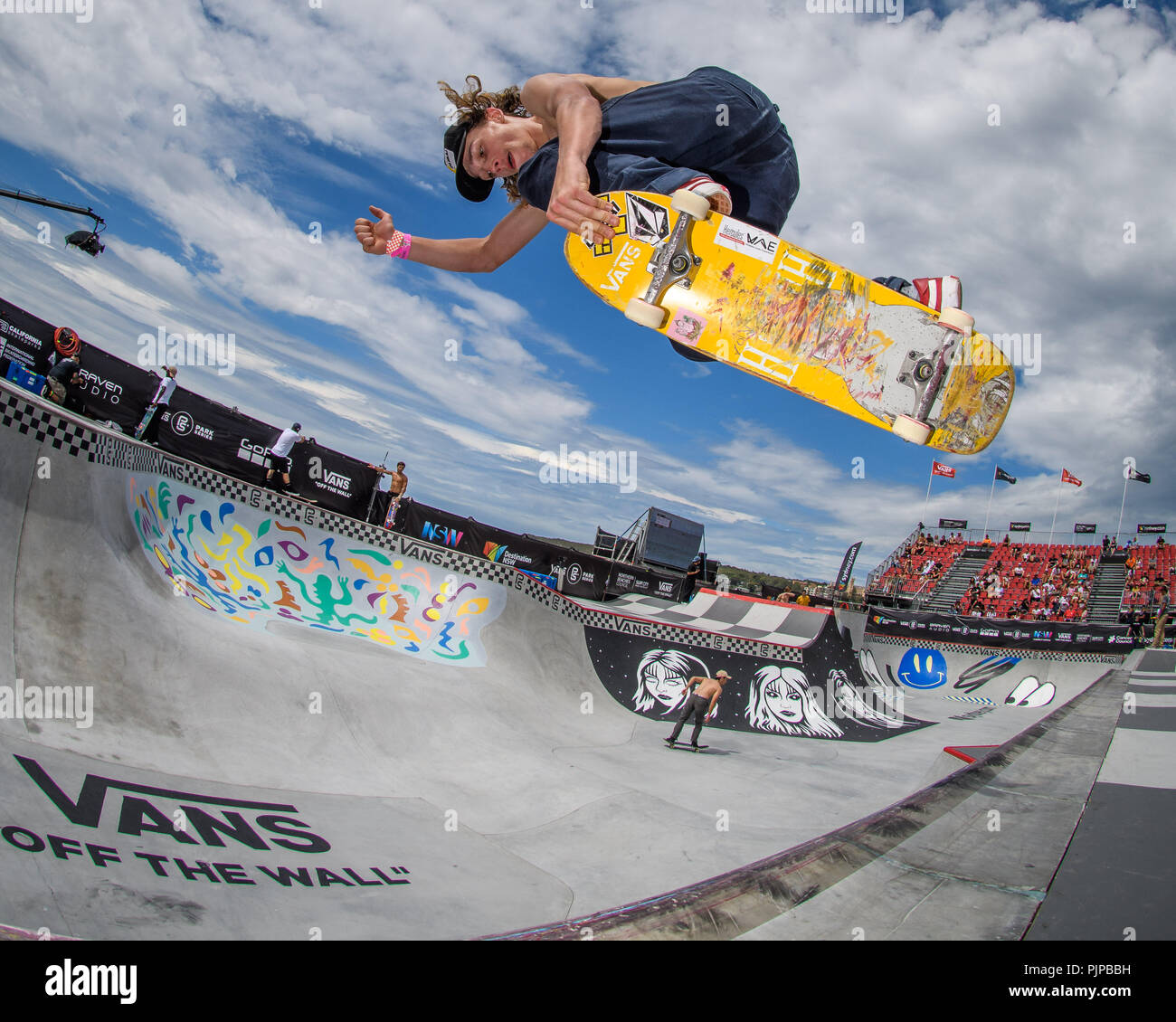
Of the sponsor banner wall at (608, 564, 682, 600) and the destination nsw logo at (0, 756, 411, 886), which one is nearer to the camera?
the destination nsw logo at (0, 756, 411, 886)

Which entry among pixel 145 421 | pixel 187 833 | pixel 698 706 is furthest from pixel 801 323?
pixel 145 421

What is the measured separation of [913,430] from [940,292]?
0.87 m

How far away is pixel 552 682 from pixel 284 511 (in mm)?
5147

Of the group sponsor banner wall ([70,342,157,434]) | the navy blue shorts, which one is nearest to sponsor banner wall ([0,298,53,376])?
sponsor banner wall ([70,342,157,434])

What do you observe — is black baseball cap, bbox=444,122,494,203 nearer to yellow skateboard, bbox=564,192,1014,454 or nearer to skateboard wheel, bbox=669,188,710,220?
yellow skateboard, bbox=564,192,1014,454

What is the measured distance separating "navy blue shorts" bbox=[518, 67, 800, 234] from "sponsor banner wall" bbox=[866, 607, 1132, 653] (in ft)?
60.4

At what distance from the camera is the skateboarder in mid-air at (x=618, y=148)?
3.11 m

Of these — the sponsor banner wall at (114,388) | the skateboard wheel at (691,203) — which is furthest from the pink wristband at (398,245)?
the sponsor banner wall at (114,388)

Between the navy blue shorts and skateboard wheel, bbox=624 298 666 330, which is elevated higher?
the navy blue shorts

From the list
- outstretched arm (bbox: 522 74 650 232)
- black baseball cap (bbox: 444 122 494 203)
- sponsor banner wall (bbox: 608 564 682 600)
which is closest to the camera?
outstretched arm (bbox: 522 74 650 232)

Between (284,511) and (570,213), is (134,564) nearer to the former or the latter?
(284,511)

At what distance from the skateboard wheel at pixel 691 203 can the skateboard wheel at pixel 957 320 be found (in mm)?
1560

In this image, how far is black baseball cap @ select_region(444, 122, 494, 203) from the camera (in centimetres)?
388
